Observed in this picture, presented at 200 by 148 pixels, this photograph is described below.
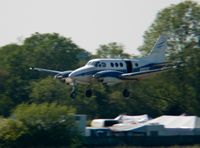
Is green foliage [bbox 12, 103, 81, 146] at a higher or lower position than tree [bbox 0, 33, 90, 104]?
lower

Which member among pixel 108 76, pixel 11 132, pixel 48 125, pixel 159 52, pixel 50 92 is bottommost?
pixel 11 132

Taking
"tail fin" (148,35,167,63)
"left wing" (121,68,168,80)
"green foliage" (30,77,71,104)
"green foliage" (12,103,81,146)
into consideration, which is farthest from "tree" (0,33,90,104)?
"left wing" (121,68,168,80)

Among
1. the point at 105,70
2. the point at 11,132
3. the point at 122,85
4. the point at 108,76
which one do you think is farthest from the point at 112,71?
the point at 122,85

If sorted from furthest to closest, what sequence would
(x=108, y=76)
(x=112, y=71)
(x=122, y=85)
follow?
1. (x=122, y=85)
2. (x=112, y=71)
3. (x=108, y=76)

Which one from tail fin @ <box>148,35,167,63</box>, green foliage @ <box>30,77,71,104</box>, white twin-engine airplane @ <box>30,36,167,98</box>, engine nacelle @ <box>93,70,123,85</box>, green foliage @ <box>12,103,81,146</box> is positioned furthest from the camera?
green foliage @ <box>30,77,71,104</box>

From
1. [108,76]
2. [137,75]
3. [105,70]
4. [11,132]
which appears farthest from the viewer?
[11,132]

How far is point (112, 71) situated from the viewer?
224 feet

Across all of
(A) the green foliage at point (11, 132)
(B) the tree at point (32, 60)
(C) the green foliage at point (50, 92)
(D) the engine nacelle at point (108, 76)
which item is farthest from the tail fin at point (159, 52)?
(B) the tree at point (32, 60)

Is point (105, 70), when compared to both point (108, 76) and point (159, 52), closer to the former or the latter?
point (108, 76)

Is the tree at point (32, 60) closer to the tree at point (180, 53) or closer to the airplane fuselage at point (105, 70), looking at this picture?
the tree at point (180, 53)

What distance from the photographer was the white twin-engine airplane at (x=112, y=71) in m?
67.4

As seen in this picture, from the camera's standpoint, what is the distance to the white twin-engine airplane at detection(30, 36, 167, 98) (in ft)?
221

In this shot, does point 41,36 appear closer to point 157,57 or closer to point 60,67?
point 60,67

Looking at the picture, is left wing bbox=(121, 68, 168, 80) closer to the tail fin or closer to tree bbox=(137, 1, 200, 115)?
the tail fin
